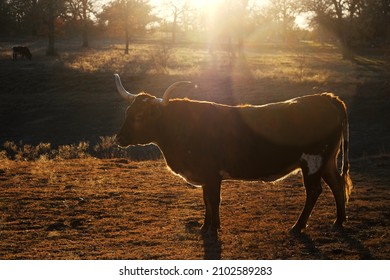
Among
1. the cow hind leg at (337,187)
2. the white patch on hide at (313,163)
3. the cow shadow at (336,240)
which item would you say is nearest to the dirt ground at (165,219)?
the cow shadow at (336,240)

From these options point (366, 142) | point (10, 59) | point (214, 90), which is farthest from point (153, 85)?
point (10, 59)

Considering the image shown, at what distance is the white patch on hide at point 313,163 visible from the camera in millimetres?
7527

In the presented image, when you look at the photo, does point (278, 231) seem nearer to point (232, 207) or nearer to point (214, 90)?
point (232, 207)

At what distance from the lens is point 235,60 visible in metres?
40.0

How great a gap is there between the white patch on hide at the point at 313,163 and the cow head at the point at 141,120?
196 cm

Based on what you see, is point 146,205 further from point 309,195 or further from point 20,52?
point 20,52

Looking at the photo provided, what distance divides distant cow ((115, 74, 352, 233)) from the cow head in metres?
0.01

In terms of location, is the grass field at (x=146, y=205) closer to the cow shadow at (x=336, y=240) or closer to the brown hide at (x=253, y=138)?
the cow shadow at (x=336, y=240)

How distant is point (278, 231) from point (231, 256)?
1144mm

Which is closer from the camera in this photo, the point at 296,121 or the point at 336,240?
the point at 336,240

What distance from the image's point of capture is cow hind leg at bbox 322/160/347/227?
25.8 feet

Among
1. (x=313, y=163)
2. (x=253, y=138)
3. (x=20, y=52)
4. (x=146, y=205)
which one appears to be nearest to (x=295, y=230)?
(x=313, y=163)

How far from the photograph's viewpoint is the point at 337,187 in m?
7.92

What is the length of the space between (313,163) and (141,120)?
229 centimetres
